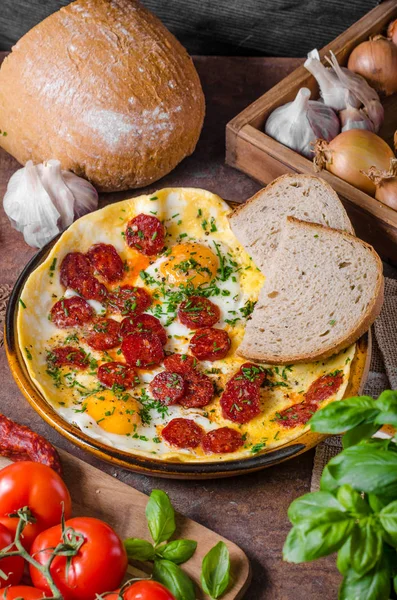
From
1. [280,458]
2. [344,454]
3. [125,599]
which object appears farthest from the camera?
[280,458]

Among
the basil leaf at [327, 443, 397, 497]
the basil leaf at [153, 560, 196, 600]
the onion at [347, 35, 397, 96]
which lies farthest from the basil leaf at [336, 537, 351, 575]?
the onion at [347, 35, 397, 96]

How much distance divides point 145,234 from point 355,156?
3.40 ft

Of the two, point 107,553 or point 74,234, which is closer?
point 107,553

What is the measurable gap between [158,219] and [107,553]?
1.65m

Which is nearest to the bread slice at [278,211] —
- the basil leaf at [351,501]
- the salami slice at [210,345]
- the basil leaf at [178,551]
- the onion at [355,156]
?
the onion at [355,156]

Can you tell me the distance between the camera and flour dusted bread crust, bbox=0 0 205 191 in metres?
3.78

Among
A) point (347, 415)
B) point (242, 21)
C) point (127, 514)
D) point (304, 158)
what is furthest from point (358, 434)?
point (242, 21)

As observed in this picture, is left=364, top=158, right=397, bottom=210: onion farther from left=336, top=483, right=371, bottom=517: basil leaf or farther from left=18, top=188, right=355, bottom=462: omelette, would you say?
left=336, top=483, right=371, bottom=517: basil leaf

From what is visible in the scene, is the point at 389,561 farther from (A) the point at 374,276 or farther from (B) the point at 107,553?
(A) the point at 374,276

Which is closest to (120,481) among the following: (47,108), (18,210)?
(18,210)

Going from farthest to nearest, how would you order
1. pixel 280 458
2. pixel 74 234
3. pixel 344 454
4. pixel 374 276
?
pixel 74 234 < pixel 374 276 < pixel 280 458 < pixel 344 454

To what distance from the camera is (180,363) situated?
3184 mm

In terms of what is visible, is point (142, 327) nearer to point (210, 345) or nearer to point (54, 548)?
point (210, 345)

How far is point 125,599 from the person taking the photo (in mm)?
2334
